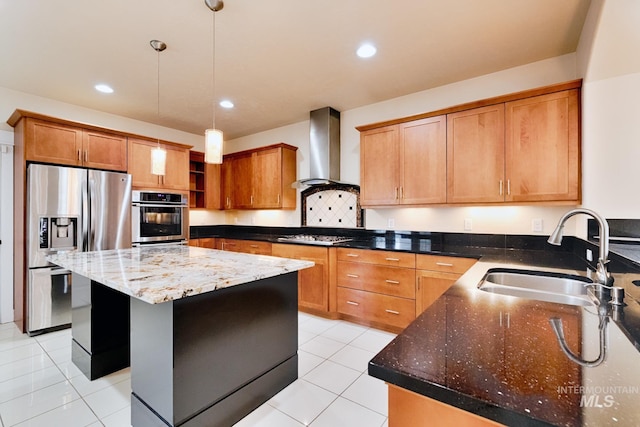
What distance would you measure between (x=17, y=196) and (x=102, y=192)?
730mm

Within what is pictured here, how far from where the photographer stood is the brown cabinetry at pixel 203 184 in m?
4.83

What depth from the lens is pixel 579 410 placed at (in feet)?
1.63

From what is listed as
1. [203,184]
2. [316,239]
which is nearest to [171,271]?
[316,239]

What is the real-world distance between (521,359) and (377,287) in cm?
236

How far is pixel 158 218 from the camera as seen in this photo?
3912mm

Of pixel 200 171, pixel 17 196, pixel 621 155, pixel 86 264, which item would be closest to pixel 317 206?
pixel 200 171

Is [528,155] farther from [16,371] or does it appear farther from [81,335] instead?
[16,371]

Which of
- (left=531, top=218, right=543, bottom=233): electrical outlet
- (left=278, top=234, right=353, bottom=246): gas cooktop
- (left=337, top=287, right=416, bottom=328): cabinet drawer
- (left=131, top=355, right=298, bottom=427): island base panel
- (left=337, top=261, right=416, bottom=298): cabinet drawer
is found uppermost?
(left=531, top=218, right=543, bottom=233): electrical outlet

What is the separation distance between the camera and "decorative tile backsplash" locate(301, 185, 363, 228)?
384 centimetres

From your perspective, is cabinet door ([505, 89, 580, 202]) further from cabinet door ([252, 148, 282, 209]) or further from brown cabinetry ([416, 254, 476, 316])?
cabinet door ([252, 148, 282, 209])

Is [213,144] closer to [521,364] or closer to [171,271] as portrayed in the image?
[171,271]

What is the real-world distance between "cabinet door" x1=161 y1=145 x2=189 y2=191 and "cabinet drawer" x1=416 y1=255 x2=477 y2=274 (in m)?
3.39

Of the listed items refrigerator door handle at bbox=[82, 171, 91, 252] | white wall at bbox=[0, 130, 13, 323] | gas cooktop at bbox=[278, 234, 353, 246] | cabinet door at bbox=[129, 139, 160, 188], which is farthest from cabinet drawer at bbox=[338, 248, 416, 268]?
white wall at bbox=[0, 130, 13, 323]

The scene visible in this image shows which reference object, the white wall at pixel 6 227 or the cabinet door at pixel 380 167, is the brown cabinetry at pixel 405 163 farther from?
the white wall at pixel 6 227
